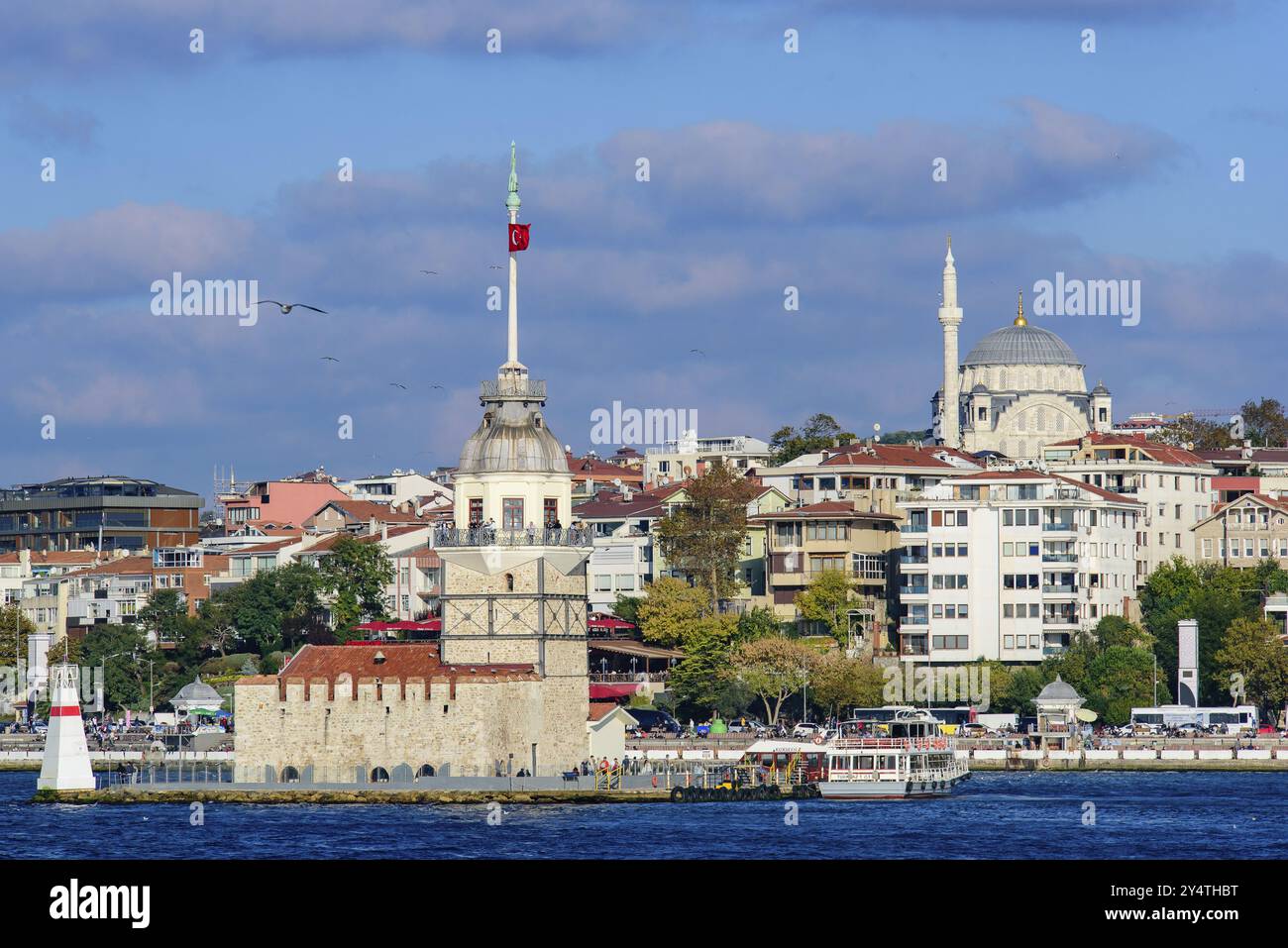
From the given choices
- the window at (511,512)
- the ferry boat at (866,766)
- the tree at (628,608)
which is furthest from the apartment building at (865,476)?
the window at (511,512)

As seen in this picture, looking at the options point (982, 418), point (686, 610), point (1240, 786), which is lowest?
point (1240, 786)

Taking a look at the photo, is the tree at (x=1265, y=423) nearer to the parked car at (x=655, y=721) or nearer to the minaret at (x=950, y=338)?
the minaret at (x=950, y=338)

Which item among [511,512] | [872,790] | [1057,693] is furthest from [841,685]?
[511,512]

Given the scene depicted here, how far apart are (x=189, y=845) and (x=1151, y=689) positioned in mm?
51431

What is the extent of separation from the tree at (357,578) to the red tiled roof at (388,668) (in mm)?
38221

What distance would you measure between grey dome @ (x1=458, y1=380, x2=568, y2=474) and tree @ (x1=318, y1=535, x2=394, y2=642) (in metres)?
36.9

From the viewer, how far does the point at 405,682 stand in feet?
207

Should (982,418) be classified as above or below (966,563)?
above

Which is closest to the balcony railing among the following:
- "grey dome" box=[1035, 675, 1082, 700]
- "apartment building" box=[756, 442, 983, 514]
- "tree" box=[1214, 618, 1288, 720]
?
"grey dome" box=[1035, 675, 1082, 700]

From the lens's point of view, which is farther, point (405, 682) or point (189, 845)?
point (405, 682)

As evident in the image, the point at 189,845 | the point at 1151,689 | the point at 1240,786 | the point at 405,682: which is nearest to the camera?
the point at 189,845

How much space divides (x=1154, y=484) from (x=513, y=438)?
179 feet
